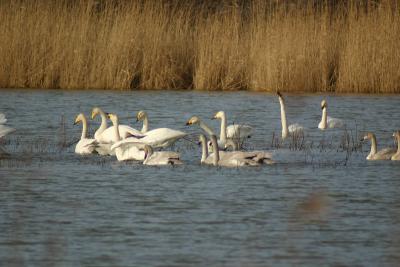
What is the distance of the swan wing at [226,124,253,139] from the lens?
42.1 feet

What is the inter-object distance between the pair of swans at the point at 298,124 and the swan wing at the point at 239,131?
46cm

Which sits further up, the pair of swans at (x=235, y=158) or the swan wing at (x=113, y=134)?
the swan wing at (x=113, y=134)

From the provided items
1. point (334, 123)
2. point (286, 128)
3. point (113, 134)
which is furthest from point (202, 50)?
point (113, 134)

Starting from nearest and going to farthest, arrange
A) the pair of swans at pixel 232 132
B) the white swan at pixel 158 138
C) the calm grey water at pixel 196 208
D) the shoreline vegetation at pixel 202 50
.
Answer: the calm grey water at pixel 196 208, the white swan at pixel 158 138, the pair of swans at pixel 232 132, the shoreline vegetation at pixel 202 50

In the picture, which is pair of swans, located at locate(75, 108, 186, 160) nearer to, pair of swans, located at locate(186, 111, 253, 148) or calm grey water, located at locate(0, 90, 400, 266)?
calm grey water, located at locate(0, 90, 400, 266)

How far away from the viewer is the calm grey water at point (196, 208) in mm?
6570

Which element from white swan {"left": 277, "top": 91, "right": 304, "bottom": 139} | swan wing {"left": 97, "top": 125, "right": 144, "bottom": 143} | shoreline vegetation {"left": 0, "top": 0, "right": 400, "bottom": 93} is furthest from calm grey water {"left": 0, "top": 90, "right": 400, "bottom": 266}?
shoreline vegetation {"left": 0, "top": 0, "right": 400, "bottom": 93}

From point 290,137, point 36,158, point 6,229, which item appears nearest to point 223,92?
point 290,137

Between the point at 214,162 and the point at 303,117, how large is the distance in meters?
6.07

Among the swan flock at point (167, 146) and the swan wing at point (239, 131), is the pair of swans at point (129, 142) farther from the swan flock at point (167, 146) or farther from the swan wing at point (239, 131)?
the swan wing at point (239, 131)

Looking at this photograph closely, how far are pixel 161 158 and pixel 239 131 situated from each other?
7.97 ft

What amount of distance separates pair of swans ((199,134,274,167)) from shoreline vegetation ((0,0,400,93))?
21.7ft

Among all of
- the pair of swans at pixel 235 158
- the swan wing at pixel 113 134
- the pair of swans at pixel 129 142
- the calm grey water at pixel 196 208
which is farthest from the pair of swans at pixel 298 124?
the pair of swans at pixel 235 158

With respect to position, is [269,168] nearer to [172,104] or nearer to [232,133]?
[232,133]
